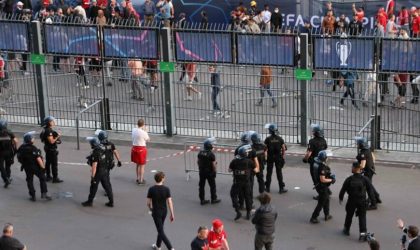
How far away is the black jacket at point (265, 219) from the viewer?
501 inches

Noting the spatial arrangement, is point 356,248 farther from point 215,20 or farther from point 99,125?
point 215,20

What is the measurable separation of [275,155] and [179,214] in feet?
7.49

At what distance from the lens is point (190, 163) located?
60.0 feet

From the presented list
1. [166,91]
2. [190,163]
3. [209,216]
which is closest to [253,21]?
[166,91]

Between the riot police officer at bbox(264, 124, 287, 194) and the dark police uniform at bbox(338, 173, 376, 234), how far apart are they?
2390 mm

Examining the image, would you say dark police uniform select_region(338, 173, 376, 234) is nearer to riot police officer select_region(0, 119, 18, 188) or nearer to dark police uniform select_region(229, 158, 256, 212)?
dark police uniform select_region(229, 158, 256, 212)

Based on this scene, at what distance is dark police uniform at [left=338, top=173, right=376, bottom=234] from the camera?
44.9 feet

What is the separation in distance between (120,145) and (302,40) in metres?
5.32

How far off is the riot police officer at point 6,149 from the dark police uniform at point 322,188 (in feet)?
21.4

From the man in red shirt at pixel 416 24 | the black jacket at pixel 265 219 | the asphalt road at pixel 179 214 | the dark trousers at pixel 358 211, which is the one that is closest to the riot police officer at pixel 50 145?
the asphalt road at pixel 179 214

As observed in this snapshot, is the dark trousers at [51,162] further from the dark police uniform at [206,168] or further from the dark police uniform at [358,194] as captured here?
the dark police uniform at [358,194]

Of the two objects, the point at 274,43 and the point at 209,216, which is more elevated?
the point at 274,43

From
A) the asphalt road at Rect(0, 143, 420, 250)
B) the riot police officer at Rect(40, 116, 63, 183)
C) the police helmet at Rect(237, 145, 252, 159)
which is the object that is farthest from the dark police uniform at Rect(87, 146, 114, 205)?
the police helmet at Rect(237, 145, 252, 159)

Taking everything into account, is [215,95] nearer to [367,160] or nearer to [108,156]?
[108,156]
